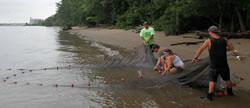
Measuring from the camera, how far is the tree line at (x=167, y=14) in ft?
48.2

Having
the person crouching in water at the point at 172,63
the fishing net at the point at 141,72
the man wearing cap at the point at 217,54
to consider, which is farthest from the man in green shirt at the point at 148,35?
the man wearing cap at the point at 217,54

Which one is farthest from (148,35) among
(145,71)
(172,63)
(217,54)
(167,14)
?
(167,14)

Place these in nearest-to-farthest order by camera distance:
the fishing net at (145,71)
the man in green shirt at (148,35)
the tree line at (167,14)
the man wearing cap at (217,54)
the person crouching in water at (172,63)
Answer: the man wearing cap at (217,54) → the fishing net at (145,71) → the person crouching in water at (172,63) → the man in green shirt at (148,35) → the tree line at (167,14)

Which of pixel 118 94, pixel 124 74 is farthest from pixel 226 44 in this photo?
pixel 124 74

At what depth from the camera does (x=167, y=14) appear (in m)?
21.5

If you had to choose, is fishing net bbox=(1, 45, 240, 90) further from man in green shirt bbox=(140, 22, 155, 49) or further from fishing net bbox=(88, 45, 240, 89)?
man in green shirt bbox=(140, 22, 155, 49)

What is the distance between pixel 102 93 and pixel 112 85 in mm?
507

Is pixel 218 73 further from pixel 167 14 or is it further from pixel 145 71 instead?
pixel 167 14

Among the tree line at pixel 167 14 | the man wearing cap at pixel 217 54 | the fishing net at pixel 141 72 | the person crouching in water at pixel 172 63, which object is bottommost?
the fishing net at pixel 141 72

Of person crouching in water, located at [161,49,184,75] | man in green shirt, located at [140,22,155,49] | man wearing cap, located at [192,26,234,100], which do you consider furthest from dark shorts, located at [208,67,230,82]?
man in green shirt, located at [140,22,155,49]

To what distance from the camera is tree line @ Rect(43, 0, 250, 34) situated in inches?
579

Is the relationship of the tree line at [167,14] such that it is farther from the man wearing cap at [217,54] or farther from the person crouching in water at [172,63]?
the man wearing cap at [217,54]

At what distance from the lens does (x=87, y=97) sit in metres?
5.75

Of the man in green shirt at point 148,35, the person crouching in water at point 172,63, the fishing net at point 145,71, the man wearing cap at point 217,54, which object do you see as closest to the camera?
the man wearing cap at point 217,54
